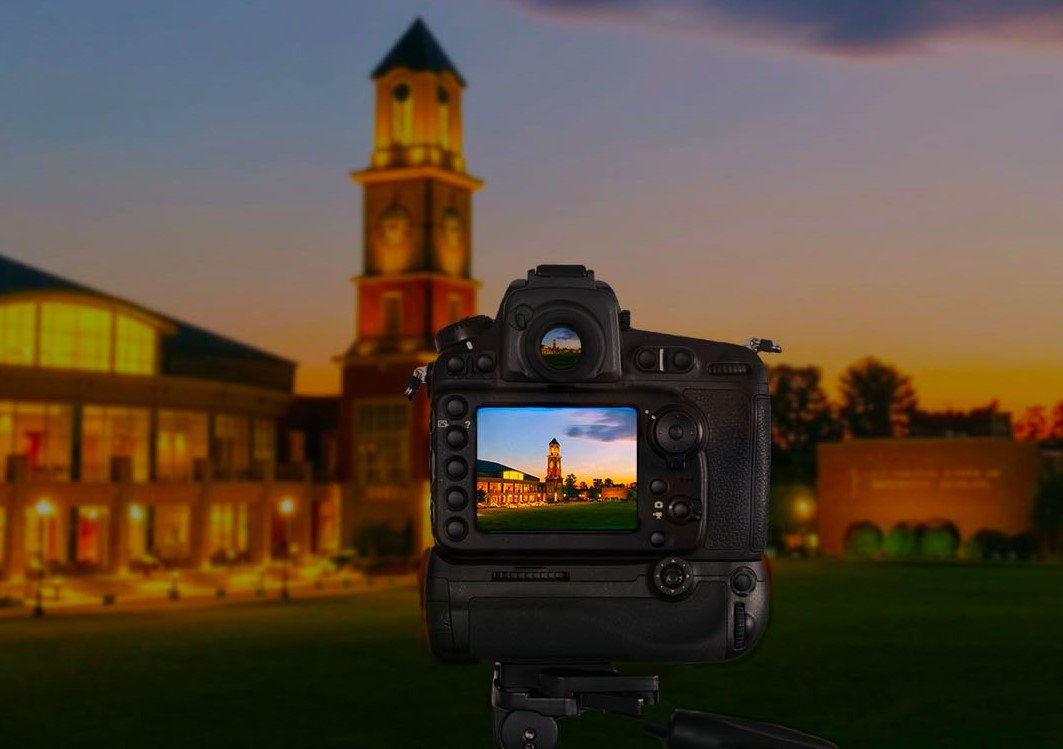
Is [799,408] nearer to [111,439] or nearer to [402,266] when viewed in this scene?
[402,266]

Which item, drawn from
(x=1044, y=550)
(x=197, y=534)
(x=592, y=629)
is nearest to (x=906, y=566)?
(x=1044, y=550)

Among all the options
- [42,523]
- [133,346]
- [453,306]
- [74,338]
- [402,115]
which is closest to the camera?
[42,523]

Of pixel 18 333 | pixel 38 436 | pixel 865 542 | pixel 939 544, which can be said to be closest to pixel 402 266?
pixel 18 333

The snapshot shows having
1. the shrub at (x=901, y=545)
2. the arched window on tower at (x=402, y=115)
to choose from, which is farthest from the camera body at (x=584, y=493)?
the shrub at (x=901, y=545)

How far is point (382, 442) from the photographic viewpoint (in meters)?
72.5

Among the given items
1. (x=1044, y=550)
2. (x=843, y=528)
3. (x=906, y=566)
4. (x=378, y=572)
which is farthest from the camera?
(x=843, y=528)

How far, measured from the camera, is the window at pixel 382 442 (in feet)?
235

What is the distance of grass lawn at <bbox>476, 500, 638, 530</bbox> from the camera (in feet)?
20.8

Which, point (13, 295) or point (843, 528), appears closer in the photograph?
point (13, 295)

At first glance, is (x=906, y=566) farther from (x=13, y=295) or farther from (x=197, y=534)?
(x=13, y=295)

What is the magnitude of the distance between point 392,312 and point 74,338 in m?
16.1

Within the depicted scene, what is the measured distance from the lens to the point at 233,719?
1867 cm

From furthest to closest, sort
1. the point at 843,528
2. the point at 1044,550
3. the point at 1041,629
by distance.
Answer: the point at 843,528 < the point at 1044,550 < the point at 1041,629

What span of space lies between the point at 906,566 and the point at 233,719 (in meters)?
51.0
